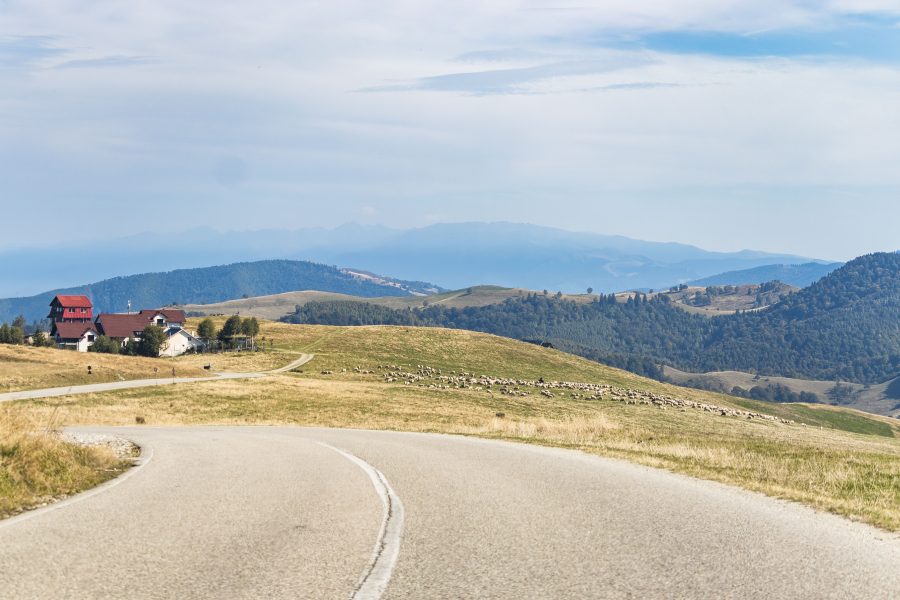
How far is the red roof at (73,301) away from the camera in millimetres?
154125

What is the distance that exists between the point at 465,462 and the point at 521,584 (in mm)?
10657

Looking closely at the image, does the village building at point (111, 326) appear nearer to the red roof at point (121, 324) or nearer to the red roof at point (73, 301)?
the red roof at point (121, 324)

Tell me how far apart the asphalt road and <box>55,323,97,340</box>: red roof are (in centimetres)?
14181

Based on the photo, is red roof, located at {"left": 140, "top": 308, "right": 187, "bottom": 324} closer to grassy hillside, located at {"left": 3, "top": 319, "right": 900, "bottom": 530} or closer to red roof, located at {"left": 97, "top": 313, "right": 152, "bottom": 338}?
red roof, located at {"left": 97, "top": 313, "right": 152, "bottom": 338}

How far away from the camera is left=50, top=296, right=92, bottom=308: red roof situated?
506ft

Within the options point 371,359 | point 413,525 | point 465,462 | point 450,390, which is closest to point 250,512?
point 413,525

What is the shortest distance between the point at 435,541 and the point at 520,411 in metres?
59.3

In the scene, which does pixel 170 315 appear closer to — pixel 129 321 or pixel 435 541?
pixel 129 321

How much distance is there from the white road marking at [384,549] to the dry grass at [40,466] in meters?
5.32

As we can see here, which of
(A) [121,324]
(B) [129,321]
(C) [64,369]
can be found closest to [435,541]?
(C) [64,369]

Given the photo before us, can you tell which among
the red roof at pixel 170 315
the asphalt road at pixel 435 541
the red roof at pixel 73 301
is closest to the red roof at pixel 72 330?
the red roof at pixel 73 301

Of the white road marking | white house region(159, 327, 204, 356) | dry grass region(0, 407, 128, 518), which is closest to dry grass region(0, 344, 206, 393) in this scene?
white house region(159, 327, 204, 356)

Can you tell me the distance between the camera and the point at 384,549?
352 inches

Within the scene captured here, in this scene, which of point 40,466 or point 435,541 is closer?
point 435,541
